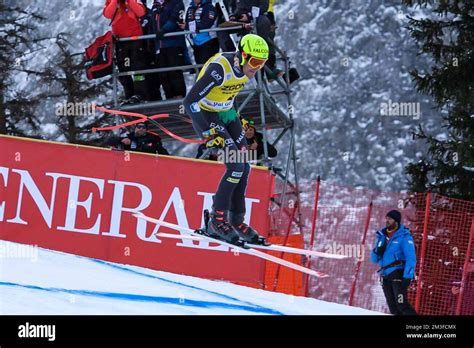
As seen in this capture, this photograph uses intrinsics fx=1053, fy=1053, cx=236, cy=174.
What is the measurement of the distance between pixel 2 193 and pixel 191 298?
138 inches

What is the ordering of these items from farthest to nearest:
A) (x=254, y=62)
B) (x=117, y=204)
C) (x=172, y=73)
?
(x=172, y=73) → (x=117, y=204) → (x=254, y=62)

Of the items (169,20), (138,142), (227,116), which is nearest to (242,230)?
(227,116)

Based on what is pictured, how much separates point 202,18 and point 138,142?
2.20m

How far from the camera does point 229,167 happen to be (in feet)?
34.0

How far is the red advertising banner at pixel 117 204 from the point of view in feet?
40.6

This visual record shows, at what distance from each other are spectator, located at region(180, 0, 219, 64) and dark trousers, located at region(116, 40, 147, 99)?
2.23ft

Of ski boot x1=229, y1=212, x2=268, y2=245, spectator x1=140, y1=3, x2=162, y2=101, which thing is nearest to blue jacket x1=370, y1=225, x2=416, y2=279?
ski boot x1=229, y1=212, x2=268, y2=245

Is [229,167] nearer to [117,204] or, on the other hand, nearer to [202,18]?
[117,204]

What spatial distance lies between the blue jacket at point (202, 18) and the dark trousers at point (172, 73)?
314mm

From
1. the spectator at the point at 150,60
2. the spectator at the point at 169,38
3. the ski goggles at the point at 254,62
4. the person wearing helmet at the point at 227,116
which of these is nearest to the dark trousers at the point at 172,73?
the spectator at the point at 169,38

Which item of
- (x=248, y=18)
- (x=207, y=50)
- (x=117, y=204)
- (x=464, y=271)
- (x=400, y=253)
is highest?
(x=248, y=18)

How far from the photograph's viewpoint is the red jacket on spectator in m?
14.5

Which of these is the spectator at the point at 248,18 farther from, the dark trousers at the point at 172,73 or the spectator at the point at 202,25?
the dark trousers at the point at 172,73

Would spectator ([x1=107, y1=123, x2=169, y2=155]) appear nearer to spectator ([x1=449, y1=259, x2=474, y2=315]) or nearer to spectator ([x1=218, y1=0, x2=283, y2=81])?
spectator ([x1=218, y1=0, x2=283, y2=81])
